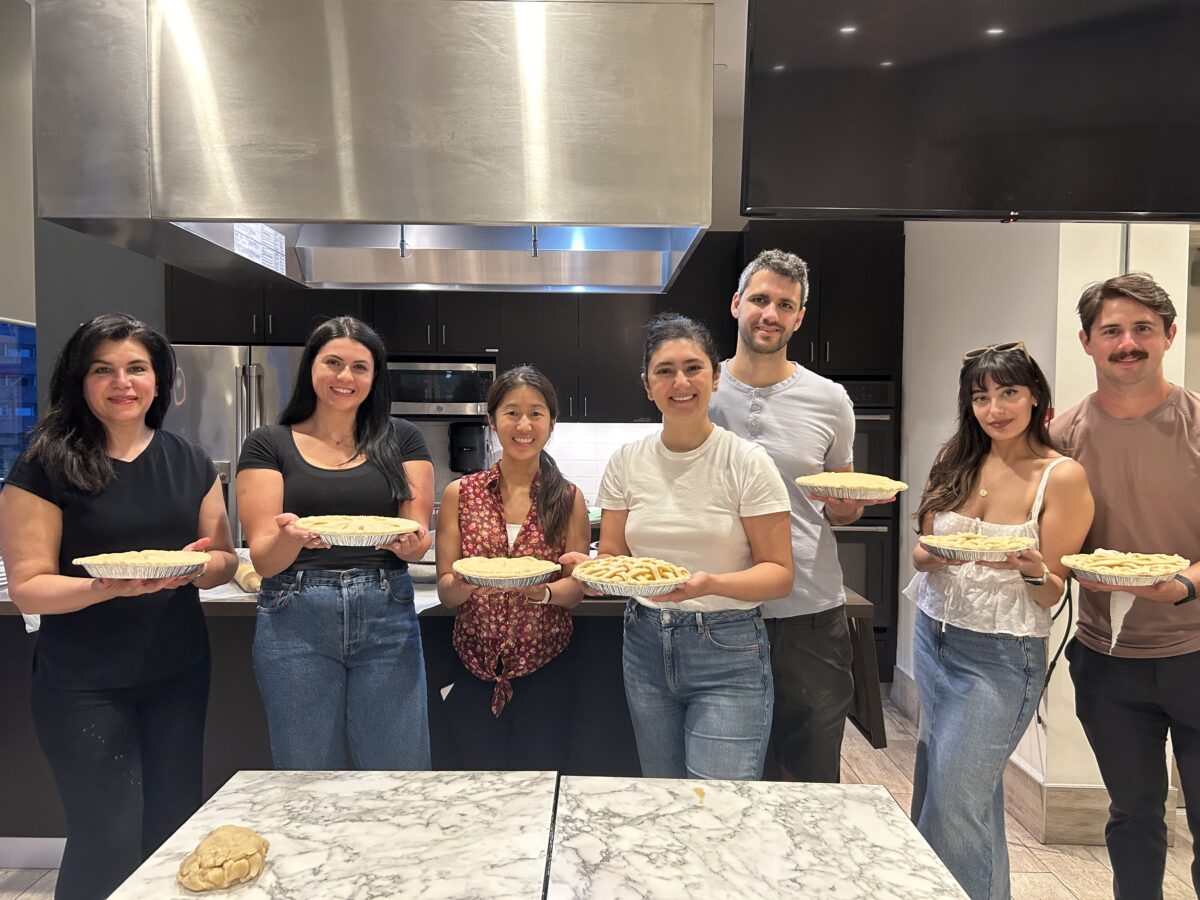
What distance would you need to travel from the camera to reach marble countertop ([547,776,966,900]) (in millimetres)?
1138

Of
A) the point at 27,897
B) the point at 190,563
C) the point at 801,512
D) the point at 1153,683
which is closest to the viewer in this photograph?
the point at 190,563

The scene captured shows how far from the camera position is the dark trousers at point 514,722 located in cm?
220

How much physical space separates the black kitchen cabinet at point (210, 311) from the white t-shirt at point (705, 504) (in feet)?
12.2

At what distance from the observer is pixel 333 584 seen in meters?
1.85

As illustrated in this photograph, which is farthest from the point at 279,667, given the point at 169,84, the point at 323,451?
the point at 169,84

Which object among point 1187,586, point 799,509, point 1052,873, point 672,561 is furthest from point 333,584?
point 1052,873

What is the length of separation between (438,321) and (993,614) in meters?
3.85

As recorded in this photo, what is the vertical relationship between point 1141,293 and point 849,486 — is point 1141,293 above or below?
above

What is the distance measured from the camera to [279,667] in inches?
72.2

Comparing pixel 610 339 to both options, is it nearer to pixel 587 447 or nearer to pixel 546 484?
pixel 587 447

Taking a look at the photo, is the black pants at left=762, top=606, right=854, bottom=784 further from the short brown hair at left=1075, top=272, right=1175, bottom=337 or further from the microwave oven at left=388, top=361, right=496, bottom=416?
the microwave oven at left=388, top=361, right=496, bottom=416

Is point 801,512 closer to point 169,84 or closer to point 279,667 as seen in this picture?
point 279,667

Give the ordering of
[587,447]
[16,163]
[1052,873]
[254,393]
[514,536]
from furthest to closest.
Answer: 1. [587,447]
2. [254,393]
3. [16,163]
4. [1052,873]
5. [514,536]

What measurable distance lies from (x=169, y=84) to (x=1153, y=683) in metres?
2.77
